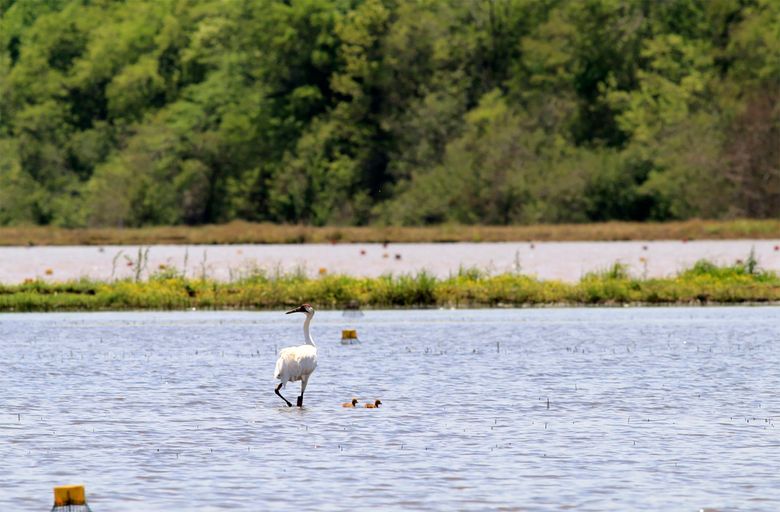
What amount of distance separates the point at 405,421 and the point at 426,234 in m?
64.4

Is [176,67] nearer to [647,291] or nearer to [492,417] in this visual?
[647,291]

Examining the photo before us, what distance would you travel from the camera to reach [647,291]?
3884 cm

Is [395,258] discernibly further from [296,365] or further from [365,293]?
[296,365]

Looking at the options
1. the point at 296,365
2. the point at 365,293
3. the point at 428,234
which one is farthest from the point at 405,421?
the point at 428,234

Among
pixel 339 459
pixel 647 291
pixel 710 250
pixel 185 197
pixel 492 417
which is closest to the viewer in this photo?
pixel 339 459

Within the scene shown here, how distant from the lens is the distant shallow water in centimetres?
5203

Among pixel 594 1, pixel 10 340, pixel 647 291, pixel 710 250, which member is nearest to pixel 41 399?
pixel 10 340

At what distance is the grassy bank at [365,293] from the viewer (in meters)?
38.1

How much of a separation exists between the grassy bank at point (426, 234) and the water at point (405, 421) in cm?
4720

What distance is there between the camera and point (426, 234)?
3270 inches

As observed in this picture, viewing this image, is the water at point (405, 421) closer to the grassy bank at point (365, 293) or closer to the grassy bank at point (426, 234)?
the grassy bank at point (365, 293)

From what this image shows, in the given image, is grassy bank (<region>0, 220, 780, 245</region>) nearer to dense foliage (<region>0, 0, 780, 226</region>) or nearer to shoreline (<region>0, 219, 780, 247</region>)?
shoreline (<region>0, 219, 780, 247</region>)

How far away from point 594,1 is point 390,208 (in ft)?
57.7

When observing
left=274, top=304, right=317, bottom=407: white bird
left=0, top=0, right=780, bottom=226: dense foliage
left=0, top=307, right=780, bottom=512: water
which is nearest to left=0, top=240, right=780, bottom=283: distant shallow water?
left=0, top=0, right=780, bottom=226: dense foliage
